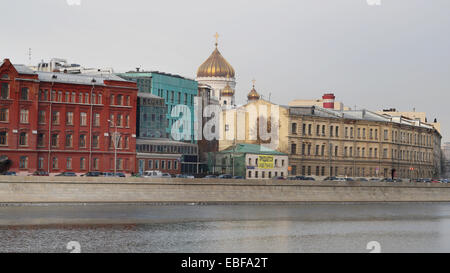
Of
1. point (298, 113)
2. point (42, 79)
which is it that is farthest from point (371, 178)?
point (42, 79)

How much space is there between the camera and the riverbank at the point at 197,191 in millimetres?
89625

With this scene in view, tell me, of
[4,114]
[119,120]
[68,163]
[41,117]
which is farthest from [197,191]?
[4,114]

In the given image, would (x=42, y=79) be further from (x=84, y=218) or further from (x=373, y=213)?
(x=373, y=213)

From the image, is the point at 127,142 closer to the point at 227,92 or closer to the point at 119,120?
the point at 119,120

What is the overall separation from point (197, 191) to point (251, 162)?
94.0ft

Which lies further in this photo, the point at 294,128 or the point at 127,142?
the point at 294,128

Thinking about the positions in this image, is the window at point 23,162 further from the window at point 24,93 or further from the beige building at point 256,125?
the beige building at point 256,125

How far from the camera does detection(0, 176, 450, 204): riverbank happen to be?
89625mm

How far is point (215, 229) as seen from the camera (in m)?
74.4

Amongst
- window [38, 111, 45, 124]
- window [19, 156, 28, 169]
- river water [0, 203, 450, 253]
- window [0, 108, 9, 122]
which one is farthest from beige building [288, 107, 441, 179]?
window [0, 108, 9, 122]

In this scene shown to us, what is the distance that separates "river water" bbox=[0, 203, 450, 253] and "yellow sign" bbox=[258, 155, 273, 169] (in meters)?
26.2

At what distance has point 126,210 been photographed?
90.6 meters

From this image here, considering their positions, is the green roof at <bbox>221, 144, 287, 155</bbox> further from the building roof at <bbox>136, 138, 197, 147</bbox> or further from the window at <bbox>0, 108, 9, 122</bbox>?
the window at <bbox>0, 108, 9, 122</bbox>

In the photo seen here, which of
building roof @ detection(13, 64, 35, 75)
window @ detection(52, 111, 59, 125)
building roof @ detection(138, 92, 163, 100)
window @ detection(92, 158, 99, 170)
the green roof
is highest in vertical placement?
building roof @ detection(13, 64, 35, 75)
